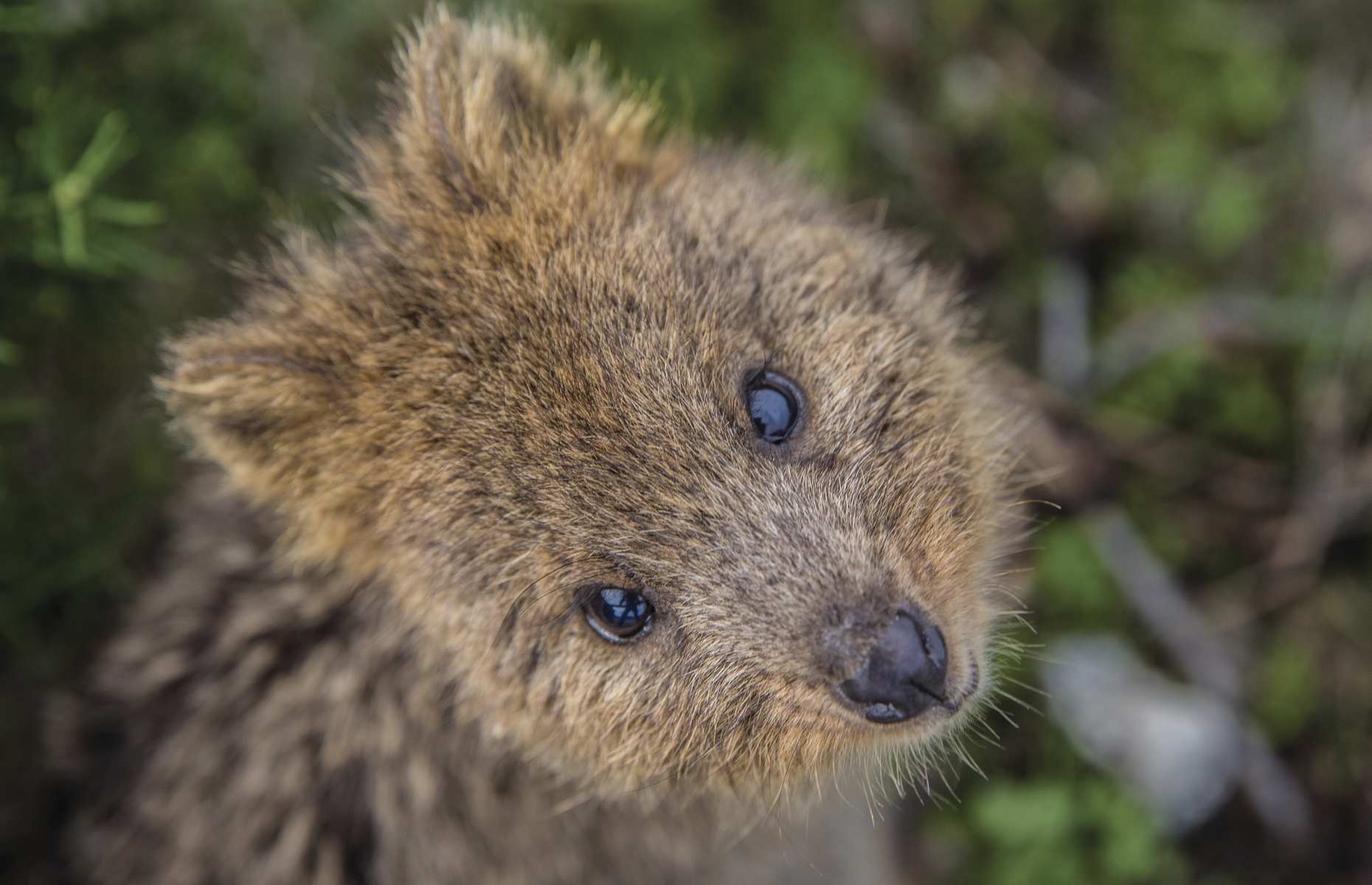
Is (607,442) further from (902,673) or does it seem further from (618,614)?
(902,673)

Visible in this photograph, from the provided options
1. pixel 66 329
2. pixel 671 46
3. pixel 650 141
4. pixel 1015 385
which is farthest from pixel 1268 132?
pixel 66 329

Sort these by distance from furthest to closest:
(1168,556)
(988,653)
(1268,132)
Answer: (1268,132) → (1168,556) → (988,653)

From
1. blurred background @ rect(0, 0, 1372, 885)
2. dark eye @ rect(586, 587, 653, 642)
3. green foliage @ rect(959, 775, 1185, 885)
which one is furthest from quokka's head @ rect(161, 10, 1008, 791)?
green foliage @ rect(959, 775, 1185, 885)

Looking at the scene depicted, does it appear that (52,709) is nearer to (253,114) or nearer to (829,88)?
(253,114)

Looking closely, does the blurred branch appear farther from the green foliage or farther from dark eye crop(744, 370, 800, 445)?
dark eye crop(744, 370, 800, 445)

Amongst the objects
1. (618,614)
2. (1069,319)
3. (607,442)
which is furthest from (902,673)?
(1069,319)

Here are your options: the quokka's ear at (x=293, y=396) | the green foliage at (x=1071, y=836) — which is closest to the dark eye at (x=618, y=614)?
the quokka's ear at (x=293, y=396)
